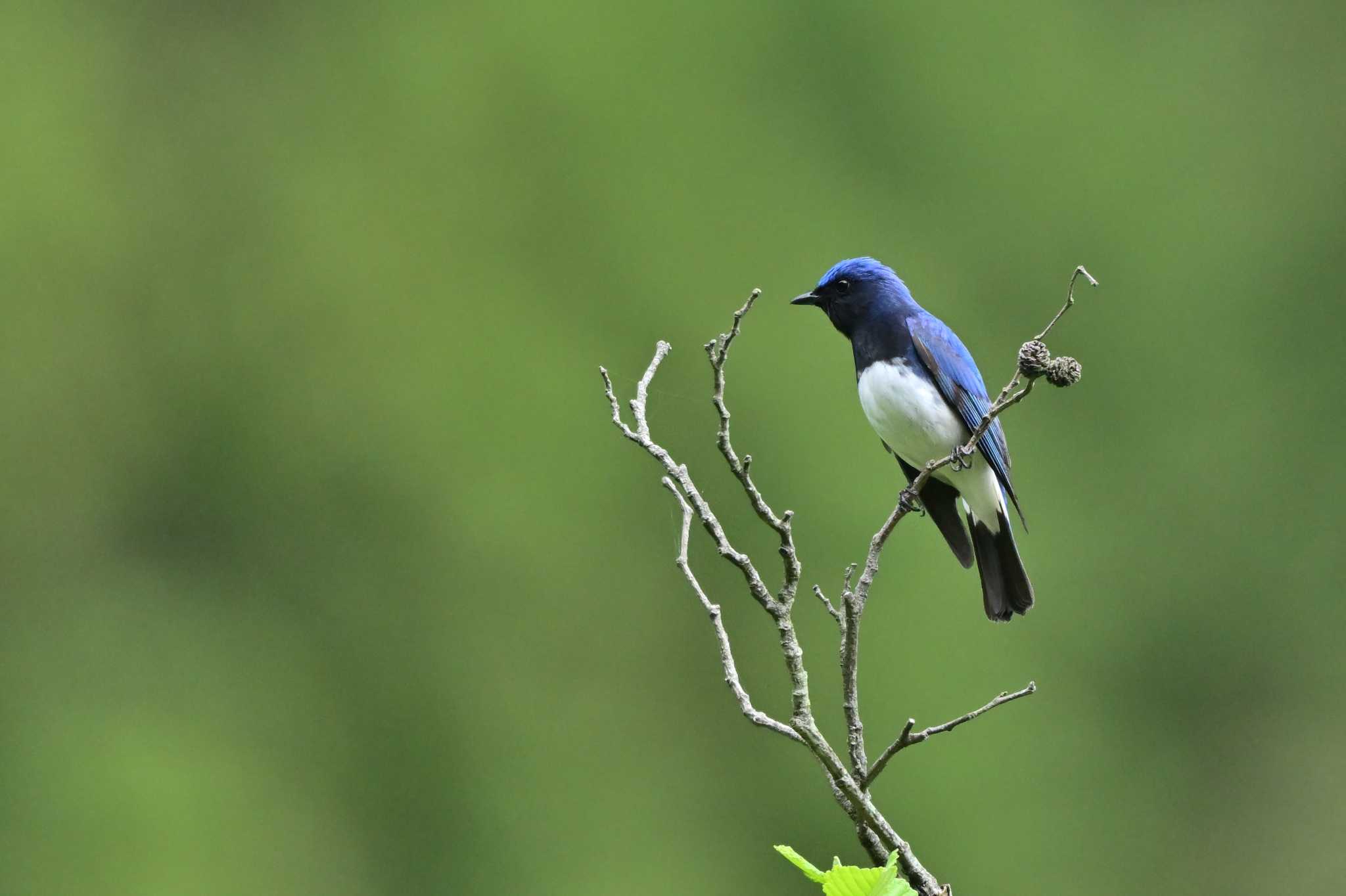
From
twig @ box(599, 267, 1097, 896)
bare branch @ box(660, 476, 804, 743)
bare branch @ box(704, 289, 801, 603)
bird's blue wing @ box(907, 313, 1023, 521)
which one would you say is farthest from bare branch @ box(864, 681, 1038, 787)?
bird's blue wing @ box(907, 313, 1023, 521)

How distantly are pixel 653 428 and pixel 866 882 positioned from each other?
5.92 metres

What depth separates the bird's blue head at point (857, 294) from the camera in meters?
4.59

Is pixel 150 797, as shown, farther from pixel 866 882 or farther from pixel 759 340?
pixel 866 882

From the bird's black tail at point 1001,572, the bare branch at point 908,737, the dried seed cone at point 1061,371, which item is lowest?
the bare branch at point 908,737

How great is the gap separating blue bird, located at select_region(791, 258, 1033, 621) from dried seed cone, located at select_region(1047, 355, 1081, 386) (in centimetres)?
160

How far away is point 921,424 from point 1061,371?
1.75 meters

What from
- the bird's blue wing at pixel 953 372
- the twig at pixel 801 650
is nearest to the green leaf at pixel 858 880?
the twig at pixel 801 650

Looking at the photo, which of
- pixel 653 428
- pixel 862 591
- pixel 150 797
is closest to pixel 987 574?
pixel 862 591

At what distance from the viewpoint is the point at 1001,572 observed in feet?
14.3

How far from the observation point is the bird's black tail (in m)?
4.20

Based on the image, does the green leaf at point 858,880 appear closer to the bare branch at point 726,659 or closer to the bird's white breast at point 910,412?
the bare branch at point 726,659

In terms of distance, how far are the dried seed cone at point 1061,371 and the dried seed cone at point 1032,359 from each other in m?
0.04

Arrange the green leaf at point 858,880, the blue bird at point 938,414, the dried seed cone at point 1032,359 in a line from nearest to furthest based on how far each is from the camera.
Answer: the green leaf at point 858,880
the dried seed cone at point 1032,359
the blue bird at point 938,414

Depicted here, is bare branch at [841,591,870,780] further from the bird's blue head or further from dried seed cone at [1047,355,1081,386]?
the bird's blue head
